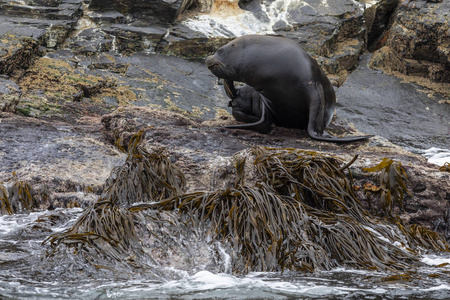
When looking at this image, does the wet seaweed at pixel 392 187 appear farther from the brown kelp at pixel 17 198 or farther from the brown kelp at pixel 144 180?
the brown kelp at pixel 17 198

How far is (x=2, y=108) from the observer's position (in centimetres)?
648

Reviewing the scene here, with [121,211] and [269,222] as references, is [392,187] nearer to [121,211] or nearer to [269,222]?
[269,222]

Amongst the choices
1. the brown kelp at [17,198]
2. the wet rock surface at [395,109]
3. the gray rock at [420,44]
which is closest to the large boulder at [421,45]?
the gray rock at [420,44]

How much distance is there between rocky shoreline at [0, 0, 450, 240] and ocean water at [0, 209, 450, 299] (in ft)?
4.00

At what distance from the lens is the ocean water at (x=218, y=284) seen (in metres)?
2.36

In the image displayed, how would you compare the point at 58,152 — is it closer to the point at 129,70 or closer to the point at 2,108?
the point at 2,108

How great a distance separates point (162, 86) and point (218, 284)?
25.2 feet

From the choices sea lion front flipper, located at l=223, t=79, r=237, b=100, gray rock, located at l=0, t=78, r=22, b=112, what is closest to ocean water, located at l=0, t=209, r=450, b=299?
sea lion front flipper, located at l=223, t=79, r=237, b=100

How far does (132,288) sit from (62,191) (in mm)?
2029

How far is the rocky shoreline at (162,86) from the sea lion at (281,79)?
0.72 ft

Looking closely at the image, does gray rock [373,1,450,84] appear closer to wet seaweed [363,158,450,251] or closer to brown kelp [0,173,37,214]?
wet seaweed [363,158,450,251]

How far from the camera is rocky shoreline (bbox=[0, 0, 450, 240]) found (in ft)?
14.4

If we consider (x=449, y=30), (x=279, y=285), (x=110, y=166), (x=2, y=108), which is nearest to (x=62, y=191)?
(x=110, y=166)

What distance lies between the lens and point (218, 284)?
8.49ft
